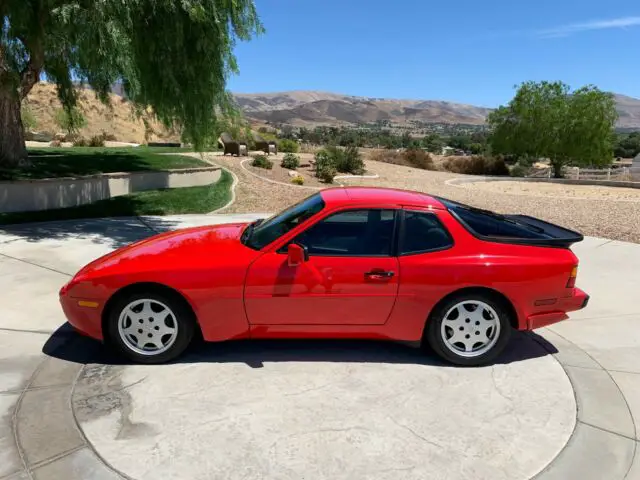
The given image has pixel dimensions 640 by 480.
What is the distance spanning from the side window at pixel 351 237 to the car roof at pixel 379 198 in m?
0.11

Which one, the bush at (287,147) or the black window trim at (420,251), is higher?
the bush at (287,147)

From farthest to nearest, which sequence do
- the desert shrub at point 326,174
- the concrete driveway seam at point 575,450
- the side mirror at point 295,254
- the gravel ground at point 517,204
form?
1. the desert shrub at point 326,174
2. the gravel ground at point 517,204
3. the side mirror at point 295,254
4. the concrete driveway seam at point 575,450

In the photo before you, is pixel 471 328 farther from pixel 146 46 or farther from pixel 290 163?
pixel 290 163

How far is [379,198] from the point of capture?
4.51m

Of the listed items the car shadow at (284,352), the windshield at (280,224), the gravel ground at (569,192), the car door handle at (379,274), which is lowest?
the car shadow at (284,352)

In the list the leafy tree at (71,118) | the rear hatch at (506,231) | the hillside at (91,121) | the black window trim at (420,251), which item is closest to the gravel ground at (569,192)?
the leafy tree at (71,118)

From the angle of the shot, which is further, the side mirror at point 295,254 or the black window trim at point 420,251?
the black window trim at point 420,251

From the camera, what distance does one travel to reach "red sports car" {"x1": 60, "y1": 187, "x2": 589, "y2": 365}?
4.05 metres

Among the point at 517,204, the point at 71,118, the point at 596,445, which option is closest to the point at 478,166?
the point at 517,204

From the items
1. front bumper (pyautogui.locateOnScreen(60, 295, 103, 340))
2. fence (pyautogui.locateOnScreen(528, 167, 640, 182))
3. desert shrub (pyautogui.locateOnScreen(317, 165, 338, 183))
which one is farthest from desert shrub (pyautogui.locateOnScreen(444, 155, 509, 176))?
front bumper (pyautogui.locateOnScreen(60, 295, 103, 340))

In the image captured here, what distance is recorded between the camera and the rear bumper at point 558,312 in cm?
425

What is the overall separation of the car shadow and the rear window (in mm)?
1034

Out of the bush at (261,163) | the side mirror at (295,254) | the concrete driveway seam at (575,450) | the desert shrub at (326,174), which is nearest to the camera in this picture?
the concrete driveway seam at (575,450)

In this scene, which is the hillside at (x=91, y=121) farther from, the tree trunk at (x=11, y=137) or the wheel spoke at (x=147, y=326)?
the wheel spoke at (x=147, y=326)
